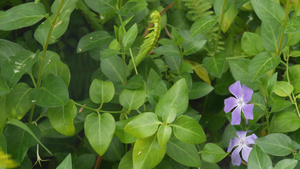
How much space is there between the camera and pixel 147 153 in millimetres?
826

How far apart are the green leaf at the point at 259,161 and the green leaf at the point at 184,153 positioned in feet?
0.42

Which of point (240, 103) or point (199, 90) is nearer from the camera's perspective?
point (240, 103)

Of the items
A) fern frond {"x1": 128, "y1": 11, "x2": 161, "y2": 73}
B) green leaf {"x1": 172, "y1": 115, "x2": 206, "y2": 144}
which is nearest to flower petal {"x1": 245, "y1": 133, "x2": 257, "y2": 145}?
green leaf {"x1": 172, "y1": 115, "x2": 206, "y2": 144}

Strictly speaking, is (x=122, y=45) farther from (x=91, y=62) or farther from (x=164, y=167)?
(x=91, y=62)

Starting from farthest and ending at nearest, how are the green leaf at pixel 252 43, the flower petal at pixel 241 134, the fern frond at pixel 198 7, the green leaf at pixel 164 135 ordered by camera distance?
the fern frond at pixel 198 7 < the green leaf at pixel 252 43 < the flower petal at pixel 241 134 < the green leaf at pixel 164 135

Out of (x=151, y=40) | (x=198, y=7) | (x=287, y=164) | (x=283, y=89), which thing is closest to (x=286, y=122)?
(x=283, y=89)

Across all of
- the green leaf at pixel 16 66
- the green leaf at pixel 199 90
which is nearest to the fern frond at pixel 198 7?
the green leaf at pixel 199 90

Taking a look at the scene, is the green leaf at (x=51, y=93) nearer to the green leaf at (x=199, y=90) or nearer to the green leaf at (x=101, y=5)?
the green leaf at (x=101, y=5)

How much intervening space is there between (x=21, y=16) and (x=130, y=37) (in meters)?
0.26

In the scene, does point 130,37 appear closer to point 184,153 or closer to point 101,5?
point 101,5

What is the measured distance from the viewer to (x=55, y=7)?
89 cm

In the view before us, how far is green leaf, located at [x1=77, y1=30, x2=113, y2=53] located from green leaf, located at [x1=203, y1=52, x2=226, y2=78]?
0.30 meters

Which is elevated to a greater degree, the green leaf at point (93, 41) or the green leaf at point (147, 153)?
the green leaf at point (93, 41)

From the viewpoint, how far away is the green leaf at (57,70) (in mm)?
928
